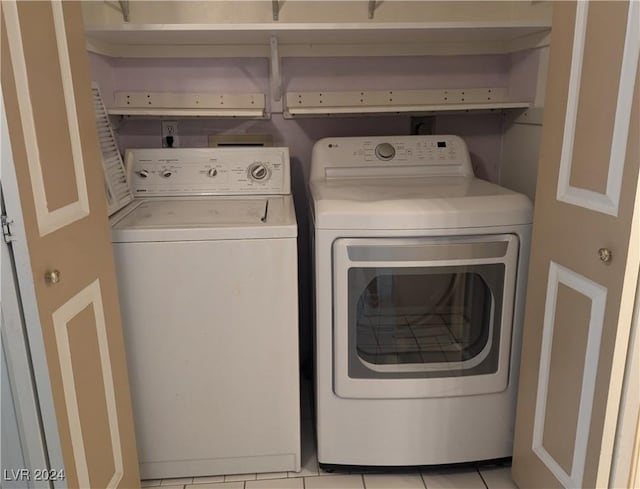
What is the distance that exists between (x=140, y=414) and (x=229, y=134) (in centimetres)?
119

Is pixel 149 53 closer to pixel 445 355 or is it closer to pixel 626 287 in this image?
pixel 445 355

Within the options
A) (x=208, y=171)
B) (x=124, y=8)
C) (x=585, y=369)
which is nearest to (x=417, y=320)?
(x=585, y=369)

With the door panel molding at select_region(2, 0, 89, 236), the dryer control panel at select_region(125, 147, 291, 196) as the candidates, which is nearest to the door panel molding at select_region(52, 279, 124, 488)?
the door panel molding at select_region(2, 0, 89, 236)

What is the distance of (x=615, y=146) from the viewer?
3.69 ft

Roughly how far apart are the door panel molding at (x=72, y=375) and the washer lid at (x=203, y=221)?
0.92 ft

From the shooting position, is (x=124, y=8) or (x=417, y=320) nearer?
(x=417, y=320)

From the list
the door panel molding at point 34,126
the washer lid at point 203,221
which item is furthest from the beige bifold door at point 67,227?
the washer lid at point 203,221

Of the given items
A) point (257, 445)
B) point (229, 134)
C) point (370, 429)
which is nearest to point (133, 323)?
point (257, 445)

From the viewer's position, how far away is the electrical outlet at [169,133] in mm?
2197

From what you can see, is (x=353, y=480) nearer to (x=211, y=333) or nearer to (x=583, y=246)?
(x=211, y=333)

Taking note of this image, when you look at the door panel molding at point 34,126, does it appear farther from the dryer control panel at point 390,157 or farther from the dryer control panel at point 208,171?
the dryer control panel at point 390,157

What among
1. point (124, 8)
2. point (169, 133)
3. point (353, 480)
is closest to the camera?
point (353, 480)

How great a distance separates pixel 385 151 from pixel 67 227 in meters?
1.28

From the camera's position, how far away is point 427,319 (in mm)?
1702
